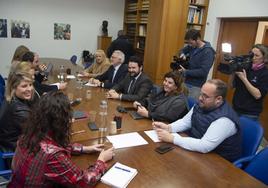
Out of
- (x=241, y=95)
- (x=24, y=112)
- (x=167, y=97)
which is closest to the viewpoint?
(x=24, y=112)

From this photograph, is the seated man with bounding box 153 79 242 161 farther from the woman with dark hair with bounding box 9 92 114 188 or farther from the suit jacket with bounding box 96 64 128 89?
the suit jacket with bounding box 96 64 128 89

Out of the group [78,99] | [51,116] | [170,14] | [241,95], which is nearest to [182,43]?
[170,14]

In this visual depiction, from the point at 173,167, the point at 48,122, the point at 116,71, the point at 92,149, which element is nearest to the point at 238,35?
the point at 116,71

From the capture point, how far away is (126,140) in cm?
177

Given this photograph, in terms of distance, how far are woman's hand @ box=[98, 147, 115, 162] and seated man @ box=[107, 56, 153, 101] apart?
52.8 inches

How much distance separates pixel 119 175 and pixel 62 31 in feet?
18.2

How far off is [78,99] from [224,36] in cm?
323

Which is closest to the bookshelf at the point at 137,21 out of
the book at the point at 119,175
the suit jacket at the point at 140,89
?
the suit jacket at the point at 140,89

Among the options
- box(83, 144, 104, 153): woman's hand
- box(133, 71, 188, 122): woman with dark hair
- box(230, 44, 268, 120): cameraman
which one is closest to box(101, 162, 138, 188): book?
box(83, 144, 104, 153): woman's hand

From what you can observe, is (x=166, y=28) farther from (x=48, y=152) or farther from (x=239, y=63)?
(x=48, y=152)

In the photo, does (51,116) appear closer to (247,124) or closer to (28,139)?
(28,139)

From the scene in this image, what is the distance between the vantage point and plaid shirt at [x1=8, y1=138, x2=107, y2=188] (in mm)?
1115

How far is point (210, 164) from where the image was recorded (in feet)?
5.01

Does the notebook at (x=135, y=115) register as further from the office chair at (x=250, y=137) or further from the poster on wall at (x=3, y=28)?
the poster on wall at (x=3, y=28)
